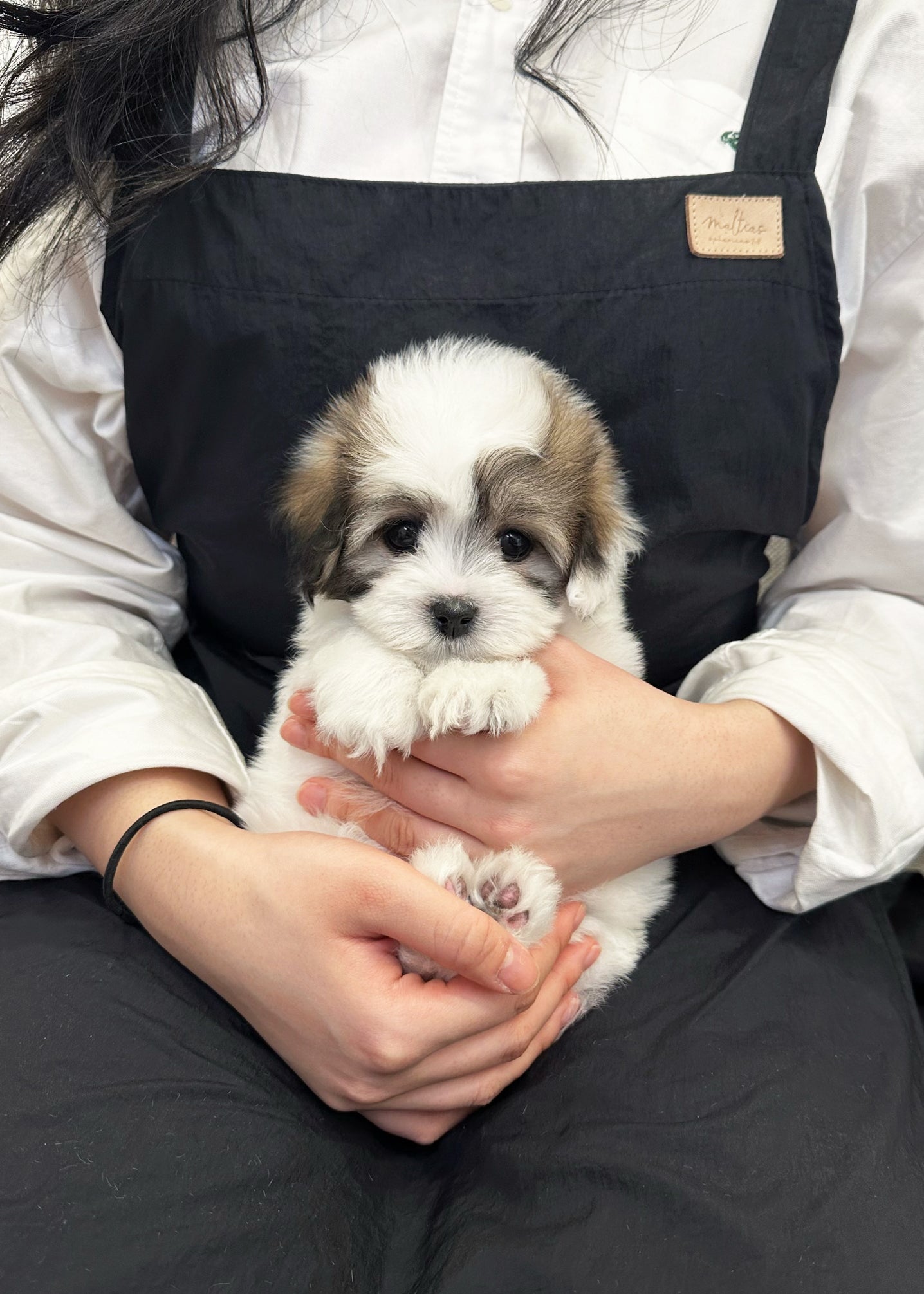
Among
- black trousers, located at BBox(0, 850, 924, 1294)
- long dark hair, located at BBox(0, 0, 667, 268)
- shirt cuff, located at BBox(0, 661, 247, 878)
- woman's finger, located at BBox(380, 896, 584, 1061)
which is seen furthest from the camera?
shirt cuff, located at BBox(0, 661, 247, 878)

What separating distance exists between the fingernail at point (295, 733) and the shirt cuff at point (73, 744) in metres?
0.13

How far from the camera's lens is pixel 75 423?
66.7 inches

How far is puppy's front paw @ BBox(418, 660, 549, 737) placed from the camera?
1.42m

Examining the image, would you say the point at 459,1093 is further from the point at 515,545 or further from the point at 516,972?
the point at 515,545

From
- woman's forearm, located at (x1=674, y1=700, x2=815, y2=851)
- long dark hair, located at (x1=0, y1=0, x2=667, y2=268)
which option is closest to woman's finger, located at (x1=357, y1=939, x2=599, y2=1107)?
woman's forearm, located at (x1=674, y1=700, x2=815, y2=851)

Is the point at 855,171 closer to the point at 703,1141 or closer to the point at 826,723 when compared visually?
the point at 826,723

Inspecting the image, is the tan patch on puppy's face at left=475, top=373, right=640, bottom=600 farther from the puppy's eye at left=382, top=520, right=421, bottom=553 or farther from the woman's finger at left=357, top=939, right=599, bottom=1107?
the woman's finger at left=357, top=939, right=599, bottom=1107

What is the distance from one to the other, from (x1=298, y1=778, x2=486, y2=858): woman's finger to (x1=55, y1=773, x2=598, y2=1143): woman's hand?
151mm

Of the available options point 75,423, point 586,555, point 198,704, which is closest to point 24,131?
point 75,423

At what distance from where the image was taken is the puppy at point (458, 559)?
1.45 m

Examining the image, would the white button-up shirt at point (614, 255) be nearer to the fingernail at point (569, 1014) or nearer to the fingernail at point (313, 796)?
the fingernail at point (313, 796)

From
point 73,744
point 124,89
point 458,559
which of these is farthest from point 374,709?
point 124,89

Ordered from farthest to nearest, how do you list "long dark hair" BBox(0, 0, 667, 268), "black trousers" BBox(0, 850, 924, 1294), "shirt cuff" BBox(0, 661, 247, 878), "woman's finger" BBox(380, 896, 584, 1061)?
1. "shirt cuff" BBox(0, 661, 247, 878)
2. "long dark hair" BBox(0, 0, 667, 268)
3. "woman's finger" BBox(380, 896, 584, 1061)
4. "black trousers" BBox(0, 850, 924, 1294)

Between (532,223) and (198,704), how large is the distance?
0.99 m
